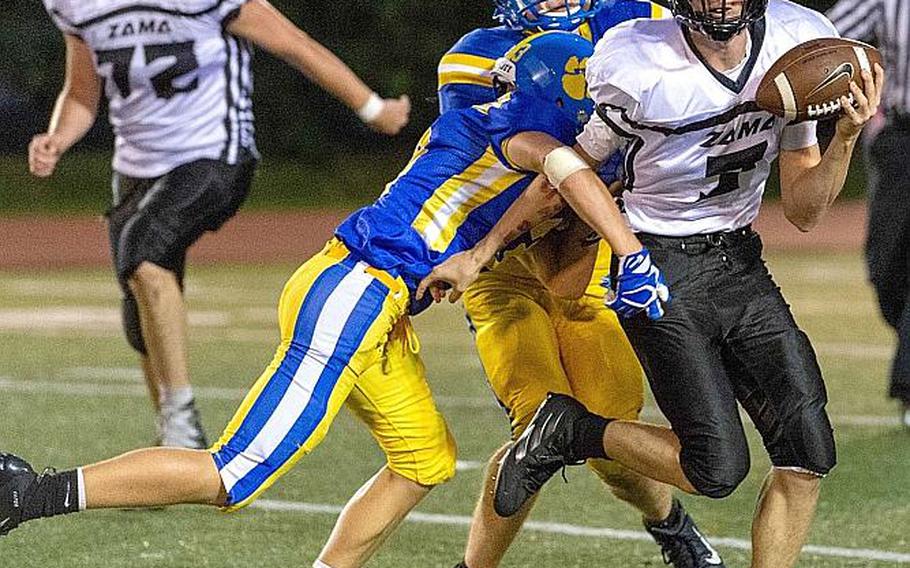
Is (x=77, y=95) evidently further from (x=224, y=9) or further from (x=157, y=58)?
(x=224, y=9)

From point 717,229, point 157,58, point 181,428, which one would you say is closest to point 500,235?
point 717,229

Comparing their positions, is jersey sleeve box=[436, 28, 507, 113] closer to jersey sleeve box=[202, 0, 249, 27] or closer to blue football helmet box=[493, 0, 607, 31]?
blue football helmet box=[493, 0, 607, 31]

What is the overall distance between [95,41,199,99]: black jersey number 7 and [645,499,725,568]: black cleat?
2138 millimetres

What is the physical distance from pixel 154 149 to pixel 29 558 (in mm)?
1472

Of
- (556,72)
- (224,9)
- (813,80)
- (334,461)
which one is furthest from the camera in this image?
(334,461)


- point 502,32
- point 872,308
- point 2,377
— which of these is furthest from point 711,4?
point 872,308

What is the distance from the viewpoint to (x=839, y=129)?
3340mm

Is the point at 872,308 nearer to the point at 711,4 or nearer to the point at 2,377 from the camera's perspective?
the point at 2,377

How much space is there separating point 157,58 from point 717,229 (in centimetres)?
226

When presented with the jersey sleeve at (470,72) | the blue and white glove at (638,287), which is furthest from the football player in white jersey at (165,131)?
the blue and white glove at (638,287)

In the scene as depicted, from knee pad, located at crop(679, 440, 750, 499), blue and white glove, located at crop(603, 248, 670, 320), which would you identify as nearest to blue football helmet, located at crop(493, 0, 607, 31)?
blue and white glove, located at crop(603, 248, 670, 320)

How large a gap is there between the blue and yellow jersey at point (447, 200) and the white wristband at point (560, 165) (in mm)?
122

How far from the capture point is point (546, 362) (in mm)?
3879

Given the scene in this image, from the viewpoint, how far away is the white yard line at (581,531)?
418cm
